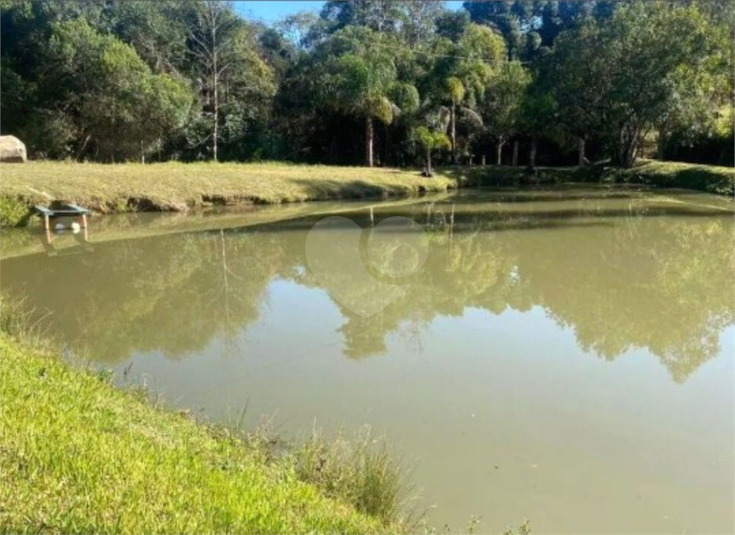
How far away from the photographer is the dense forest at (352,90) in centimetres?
2461

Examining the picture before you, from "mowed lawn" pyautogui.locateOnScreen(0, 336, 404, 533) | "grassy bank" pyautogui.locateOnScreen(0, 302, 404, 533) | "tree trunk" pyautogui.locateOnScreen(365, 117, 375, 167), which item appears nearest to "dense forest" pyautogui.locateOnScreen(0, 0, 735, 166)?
"tree trunk" pyautogui.locateOnScreen(365, 117, 375, 167)

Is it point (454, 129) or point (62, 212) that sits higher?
point (454, 129)

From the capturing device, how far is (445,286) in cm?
949

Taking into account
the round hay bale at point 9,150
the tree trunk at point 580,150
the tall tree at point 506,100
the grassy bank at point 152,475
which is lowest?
the grassy bank at point 152,475

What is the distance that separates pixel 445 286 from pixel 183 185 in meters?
12.2

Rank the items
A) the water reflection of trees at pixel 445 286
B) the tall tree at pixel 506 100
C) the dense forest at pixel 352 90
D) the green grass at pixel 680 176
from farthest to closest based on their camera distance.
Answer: the tall tree at pixel 506 100 → the dense forest at pixel 352 90 → the green grass at pixel 680 176 → the water reflection of trees at pixel 445 286

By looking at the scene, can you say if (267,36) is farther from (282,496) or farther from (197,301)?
(282,496)

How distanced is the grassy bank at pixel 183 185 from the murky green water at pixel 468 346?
3302 mm

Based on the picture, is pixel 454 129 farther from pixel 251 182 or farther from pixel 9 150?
pixel 9 150

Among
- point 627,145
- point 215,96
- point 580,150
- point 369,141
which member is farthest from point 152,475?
point 580,150

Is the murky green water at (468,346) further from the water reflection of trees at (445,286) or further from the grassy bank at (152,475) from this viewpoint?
the grassy bank at (152,475)

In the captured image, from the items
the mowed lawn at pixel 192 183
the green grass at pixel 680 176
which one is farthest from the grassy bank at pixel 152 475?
the green grass at pixel 680 176

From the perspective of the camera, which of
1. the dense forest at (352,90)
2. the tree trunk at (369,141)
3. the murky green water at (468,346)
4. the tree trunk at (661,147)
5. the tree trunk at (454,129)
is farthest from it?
the tree trunk at (661,147)

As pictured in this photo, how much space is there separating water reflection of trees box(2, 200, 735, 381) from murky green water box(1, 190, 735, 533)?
0.15 ft
